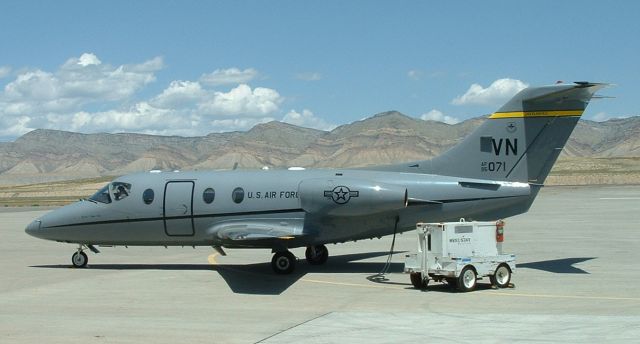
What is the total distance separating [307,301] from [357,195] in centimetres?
433

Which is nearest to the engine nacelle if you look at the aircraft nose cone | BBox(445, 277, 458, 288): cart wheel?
BBox(445, 277, 458, 288): cart wheel

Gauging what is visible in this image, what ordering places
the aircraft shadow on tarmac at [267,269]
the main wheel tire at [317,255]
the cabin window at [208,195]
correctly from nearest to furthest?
the aircraft shadow on tarmac at [267,269], the cabin window at [208,195], the main wheel tire at [317,255]

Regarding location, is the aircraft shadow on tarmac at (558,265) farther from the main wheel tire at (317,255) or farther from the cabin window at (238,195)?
the cabin window at (238,195)

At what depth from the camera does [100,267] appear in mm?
24109

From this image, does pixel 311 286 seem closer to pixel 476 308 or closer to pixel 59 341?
pixel 476 308

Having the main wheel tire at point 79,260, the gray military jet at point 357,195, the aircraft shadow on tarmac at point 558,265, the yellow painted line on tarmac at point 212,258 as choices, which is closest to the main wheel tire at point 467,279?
the gray military jet at point 357,195

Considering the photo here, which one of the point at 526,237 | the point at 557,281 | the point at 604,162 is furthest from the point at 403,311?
the point at 604,162

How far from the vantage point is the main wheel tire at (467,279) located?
1766 centimetres

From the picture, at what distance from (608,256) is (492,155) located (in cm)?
616

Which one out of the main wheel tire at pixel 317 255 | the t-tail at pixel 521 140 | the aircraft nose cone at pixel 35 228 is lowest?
the main wheel tire at pixel 317 255

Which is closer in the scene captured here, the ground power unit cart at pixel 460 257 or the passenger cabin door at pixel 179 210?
the ground power unit cart at pixel 460 257

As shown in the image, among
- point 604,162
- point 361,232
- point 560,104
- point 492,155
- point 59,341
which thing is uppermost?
point 604,162

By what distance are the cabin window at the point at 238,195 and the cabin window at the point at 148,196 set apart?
255cm

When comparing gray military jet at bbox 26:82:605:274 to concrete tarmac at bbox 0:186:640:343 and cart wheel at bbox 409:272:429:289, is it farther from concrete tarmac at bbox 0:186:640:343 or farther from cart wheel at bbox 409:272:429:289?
cart wheel at bbox 409:272:429:289
